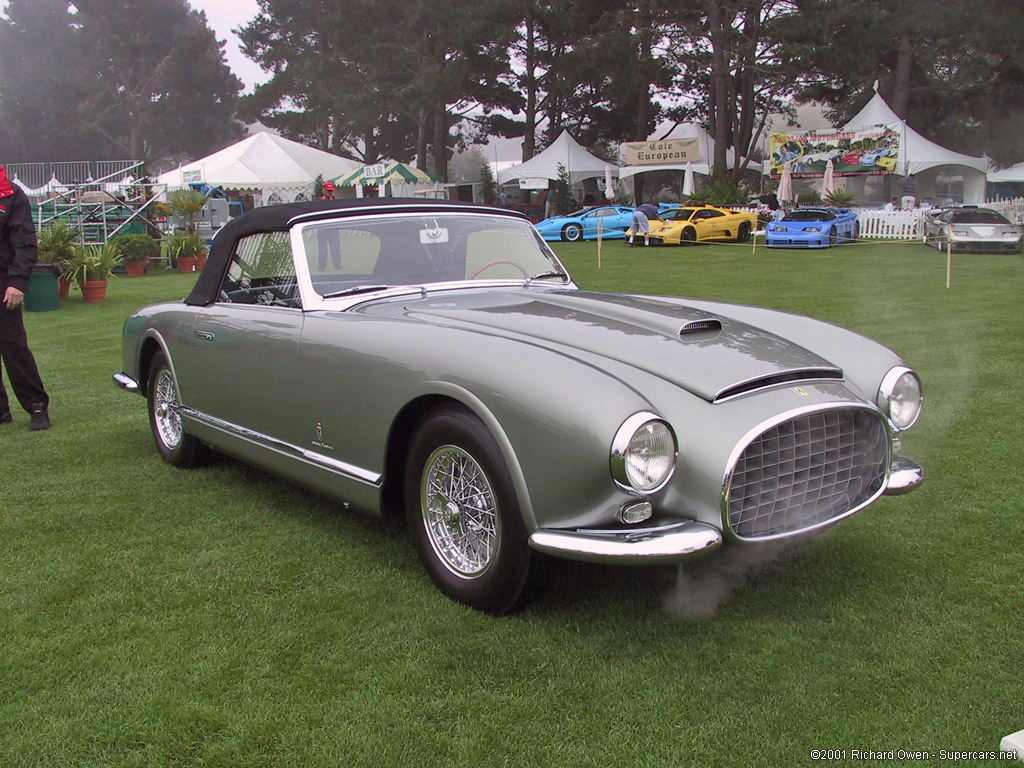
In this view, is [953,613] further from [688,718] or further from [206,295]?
[206,295]

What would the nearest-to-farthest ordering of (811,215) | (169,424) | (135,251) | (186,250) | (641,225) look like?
(169,424)
(135,251)
(186,250)
(811,215)
(641,225)

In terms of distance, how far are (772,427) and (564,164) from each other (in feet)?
124

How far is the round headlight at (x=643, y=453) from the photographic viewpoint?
2.63 meters

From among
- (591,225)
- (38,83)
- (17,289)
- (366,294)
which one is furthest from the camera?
(38,83)

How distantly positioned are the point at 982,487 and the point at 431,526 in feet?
9.40

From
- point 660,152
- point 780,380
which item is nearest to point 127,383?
point 780,380

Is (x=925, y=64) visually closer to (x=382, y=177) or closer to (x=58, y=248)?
(x=382, y=177)

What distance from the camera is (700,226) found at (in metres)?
26.8

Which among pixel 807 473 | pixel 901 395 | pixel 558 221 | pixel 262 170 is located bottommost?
pixel 807 473

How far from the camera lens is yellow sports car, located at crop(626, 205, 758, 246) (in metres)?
26.0

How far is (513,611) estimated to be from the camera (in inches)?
121

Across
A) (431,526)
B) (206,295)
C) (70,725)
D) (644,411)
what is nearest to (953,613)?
(644,411)

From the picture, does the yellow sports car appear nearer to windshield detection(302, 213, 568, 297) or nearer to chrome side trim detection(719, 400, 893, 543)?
windshield detection(302, 213, 568, 297)

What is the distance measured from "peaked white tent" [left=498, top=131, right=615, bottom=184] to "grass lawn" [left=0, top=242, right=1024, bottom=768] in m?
35.5
